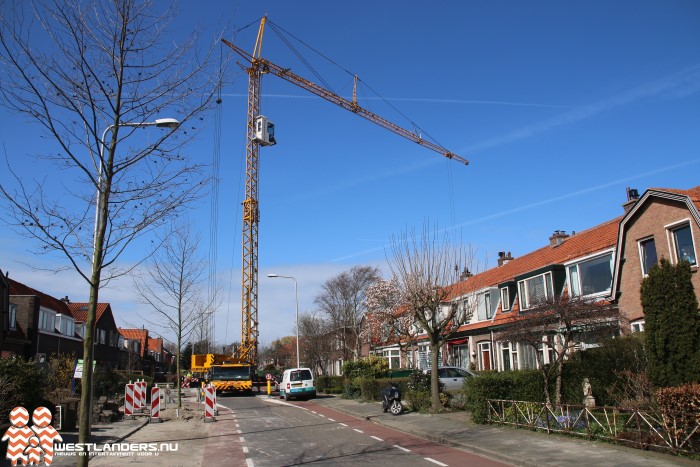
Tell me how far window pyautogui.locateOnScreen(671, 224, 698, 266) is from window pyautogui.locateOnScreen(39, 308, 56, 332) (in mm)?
37154

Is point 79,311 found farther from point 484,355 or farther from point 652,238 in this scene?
point 652,238

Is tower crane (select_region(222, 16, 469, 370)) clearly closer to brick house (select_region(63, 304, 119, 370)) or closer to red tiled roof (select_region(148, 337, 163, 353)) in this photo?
brick house (select_region(63, 304, 119, 370))

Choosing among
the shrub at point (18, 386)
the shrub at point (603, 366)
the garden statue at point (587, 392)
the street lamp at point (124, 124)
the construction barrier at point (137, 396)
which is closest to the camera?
the street lamp at point (124, 124)

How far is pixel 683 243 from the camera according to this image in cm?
1878

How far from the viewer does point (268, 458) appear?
38.8 ft

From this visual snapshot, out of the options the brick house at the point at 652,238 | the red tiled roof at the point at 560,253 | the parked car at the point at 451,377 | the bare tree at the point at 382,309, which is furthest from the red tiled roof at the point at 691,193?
the bare tree at the point at 382,309

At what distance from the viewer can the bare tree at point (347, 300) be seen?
194 feet

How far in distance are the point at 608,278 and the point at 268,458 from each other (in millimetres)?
17211

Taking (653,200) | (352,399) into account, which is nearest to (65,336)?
(352,399)

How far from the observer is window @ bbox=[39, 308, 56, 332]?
36.8m

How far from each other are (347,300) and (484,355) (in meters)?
30.5

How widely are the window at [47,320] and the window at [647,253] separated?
3606 cm

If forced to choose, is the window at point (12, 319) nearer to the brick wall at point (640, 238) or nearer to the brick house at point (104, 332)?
the brick house at point (104, 332)

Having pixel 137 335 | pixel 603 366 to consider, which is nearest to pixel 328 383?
pixel 603 366
